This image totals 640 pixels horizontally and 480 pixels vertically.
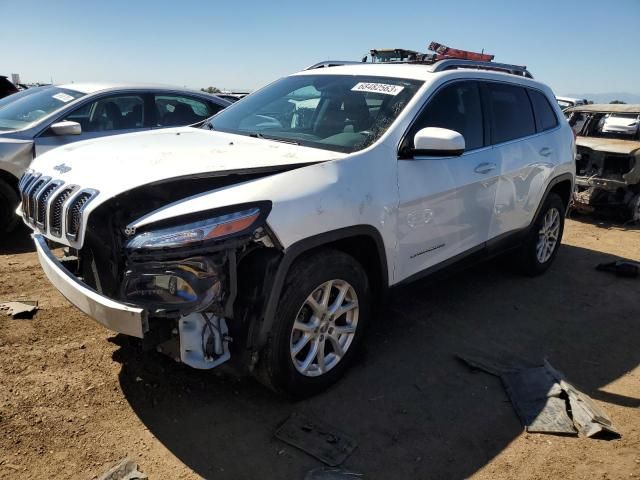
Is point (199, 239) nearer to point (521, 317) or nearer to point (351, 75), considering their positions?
point (351, 75)

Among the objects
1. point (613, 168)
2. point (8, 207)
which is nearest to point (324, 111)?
point (8, 207)

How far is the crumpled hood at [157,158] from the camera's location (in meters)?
2.65

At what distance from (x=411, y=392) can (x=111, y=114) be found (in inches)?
184

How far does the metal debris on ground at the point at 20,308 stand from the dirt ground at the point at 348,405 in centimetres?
8

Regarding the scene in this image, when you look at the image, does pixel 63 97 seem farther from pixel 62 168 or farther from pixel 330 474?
pixel 330 474

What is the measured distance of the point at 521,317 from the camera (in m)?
4.52

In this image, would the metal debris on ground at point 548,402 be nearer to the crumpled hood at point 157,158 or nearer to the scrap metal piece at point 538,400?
the scrap metal piece at point 538,400

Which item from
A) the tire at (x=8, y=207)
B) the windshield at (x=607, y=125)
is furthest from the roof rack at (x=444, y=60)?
the windshield at (x=607, y=125)

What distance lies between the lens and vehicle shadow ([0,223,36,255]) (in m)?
5.45

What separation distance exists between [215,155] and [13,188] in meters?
3.65

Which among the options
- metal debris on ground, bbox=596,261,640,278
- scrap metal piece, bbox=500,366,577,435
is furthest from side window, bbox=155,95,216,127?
metal debris on ground, bbox=596,261,640,278

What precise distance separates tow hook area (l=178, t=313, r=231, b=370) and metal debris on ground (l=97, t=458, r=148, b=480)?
530 millimetres

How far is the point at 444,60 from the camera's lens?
4.08 meters

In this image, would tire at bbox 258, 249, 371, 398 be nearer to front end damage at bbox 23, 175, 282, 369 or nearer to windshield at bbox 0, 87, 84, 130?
front end damage at bbox 23, 175, 282, 369
